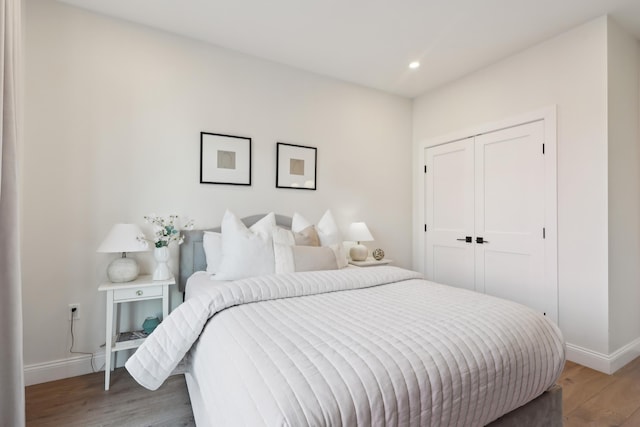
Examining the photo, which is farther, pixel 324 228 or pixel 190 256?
pixel 324 228

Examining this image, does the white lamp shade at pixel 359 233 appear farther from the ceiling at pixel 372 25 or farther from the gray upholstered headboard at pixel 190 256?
the ceiling at pixel 372 25

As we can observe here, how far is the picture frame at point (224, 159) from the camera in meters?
2.79

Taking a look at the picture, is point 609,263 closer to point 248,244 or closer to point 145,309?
point 248,244

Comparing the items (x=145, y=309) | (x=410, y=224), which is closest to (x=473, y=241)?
(x=410, y=224)

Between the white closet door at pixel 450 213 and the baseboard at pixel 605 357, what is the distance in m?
0.99

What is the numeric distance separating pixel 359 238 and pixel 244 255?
4.85 feet

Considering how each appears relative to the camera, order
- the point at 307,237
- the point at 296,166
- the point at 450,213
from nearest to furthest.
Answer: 1. the point at 307,237
2. the point at 296,166
3. the point at 450,213

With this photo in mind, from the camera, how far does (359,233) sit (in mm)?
3375

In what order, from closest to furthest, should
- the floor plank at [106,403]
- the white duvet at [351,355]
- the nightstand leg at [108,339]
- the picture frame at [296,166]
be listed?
the white duvet at [351,355]
the floor plank at [106,403]
the nightstand leg at [108,339]
the picture frame at [296,166]

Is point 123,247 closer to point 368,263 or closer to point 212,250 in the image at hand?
point 212,250

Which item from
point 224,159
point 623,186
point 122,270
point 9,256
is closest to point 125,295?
point 122,270

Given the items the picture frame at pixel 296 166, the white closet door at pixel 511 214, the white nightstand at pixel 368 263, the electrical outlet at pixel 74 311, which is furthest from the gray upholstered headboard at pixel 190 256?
the white closet door at pixel 511 214

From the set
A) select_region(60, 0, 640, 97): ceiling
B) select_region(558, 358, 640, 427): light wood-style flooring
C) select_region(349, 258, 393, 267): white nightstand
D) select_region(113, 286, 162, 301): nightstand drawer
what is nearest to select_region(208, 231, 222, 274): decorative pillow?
select_region(113, 286, 162, 301): nightstand drawer

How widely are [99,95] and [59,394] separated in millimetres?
2138
